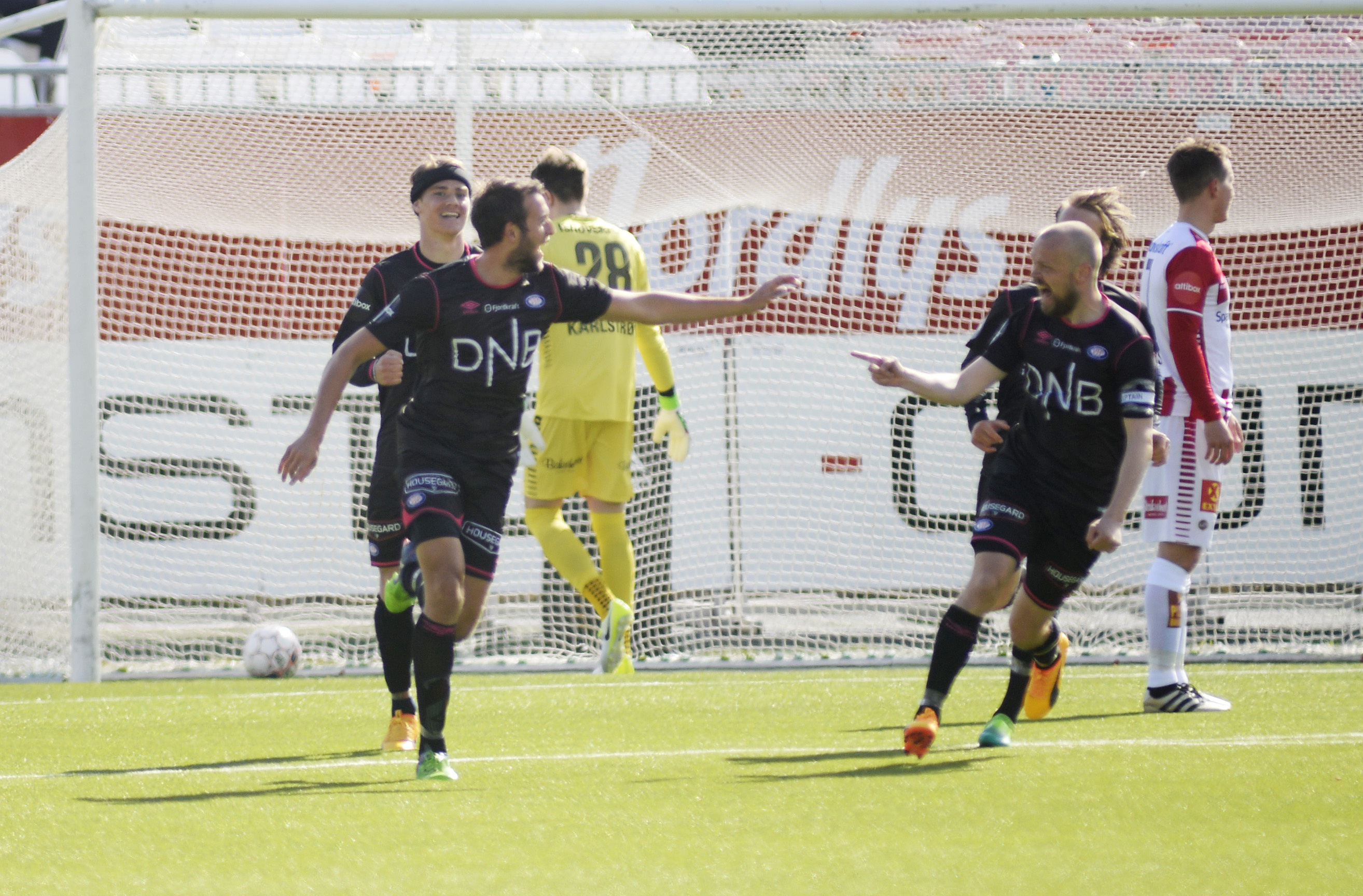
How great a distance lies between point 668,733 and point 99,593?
3579mm

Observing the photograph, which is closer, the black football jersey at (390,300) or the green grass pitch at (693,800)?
the green grass pitch at (693,800)

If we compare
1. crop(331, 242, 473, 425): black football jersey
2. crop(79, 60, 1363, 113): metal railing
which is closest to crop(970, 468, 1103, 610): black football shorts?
crop(331, 242, 473, 425): black football jersey

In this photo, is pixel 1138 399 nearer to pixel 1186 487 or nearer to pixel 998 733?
pixel 998 733

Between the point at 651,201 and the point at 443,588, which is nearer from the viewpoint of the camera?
the point at 443,588

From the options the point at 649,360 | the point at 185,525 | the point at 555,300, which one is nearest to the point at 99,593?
the point at 185,525

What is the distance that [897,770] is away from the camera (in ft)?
14.8

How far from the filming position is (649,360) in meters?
7.28

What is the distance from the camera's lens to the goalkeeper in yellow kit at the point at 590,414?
710 cm

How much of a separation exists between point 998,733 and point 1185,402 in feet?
5.42

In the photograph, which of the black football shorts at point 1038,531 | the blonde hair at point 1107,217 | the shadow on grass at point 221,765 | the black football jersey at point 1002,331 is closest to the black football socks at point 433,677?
the shadow on grass at point 221,765

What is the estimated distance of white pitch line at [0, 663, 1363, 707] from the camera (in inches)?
274

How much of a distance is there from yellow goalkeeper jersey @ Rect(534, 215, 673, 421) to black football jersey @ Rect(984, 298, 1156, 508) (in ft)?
8.24

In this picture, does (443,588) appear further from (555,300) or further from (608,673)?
(608,673)

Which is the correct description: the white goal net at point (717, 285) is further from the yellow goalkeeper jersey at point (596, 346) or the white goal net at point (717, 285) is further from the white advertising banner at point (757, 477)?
the yellow goalkeeper jersey at point (596, 346)
